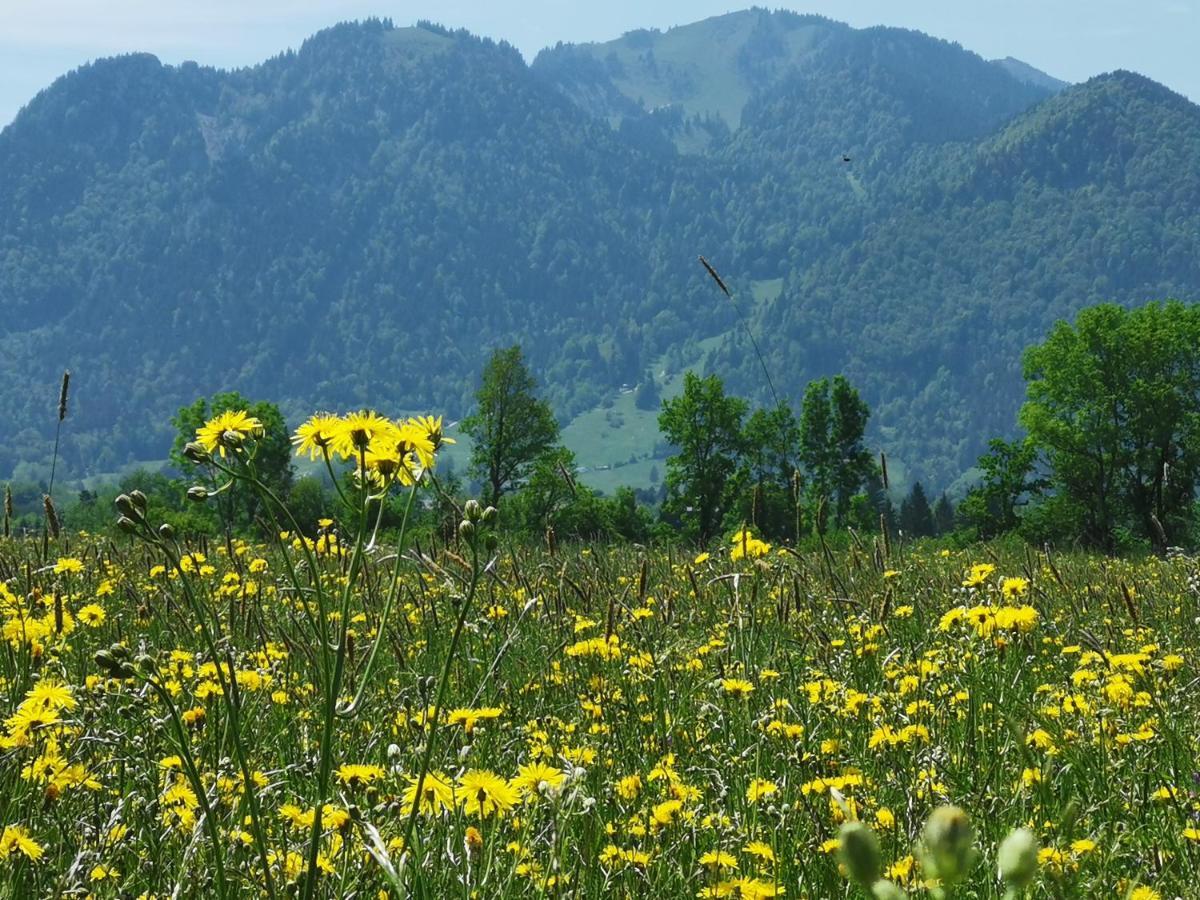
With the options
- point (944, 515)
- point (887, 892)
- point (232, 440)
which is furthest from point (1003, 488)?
point (887, 892)

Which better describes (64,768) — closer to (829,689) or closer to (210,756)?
(210,756)

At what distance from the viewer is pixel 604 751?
448cm

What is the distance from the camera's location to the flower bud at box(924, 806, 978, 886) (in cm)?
73

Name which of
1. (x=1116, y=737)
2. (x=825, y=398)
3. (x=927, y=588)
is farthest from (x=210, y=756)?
(x=825, y=398)

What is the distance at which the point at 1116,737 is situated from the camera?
13.9ft

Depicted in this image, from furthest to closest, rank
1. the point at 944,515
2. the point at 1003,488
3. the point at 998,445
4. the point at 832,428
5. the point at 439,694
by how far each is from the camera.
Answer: the point at 944,515 < the point at 832,428 < the point at 1003,488 < the point at 998,445 < the point at 439,694

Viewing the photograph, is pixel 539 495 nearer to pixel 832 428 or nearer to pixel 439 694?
pixel 832 428

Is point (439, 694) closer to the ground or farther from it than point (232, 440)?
closer to the ground

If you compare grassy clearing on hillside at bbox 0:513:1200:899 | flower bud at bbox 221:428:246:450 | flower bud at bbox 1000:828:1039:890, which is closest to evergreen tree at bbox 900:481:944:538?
grassy clearing on hillside at bbox 0:513:1200:899

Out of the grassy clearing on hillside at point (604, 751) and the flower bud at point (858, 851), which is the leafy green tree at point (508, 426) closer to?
the grassy clearing on hillside at point (604, 751)

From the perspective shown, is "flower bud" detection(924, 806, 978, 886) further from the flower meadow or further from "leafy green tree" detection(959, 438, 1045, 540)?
"leafy green tree" detection(959, 438, 1045, 540)

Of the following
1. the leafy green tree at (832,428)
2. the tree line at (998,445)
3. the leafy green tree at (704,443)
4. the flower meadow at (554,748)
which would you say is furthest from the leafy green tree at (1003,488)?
the flower meadow at (554,748)

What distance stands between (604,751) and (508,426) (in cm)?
7418

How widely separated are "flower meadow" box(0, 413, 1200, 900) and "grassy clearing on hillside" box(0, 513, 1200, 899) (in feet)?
0.07
